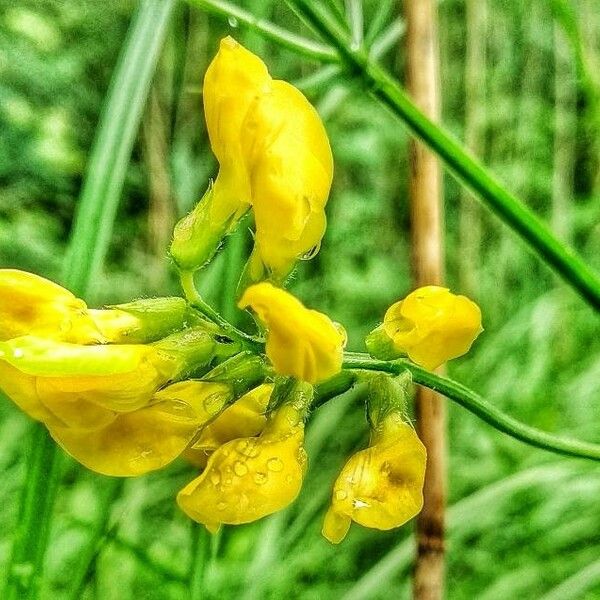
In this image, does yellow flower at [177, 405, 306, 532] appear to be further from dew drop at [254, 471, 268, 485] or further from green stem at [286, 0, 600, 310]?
green stem at [286, 0, 600, 310]

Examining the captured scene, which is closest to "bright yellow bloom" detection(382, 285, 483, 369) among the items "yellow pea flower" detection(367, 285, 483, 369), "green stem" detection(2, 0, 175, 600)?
"yellow pea flower" detection(367, 285, 483, 369)

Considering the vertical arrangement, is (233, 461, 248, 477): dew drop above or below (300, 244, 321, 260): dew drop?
below

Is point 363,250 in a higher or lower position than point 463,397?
higher

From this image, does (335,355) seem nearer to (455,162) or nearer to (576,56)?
(455,162)

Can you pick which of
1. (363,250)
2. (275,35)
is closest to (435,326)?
(275,35)

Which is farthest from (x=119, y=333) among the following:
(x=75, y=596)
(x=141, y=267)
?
(x=141, y=267)

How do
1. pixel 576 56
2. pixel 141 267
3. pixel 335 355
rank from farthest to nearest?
pixel 141 267
pixel 576 56
pixel 335 355

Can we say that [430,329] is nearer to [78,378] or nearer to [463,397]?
[463,397]
